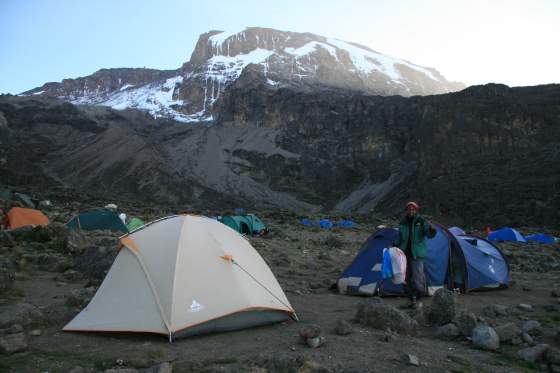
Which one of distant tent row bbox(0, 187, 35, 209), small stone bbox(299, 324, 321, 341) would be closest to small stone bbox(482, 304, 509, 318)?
small stone bbox(299, 324, 321, 341)

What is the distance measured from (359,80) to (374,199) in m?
115

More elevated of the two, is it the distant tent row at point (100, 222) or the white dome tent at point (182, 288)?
the white dome tent at point (182, 288)

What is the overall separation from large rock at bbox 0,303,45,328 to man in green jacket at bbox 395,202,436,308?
16.9 feet

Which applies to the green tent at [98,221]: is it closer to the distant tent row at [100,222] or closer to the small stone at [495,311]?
the distant tent row at [100,222]

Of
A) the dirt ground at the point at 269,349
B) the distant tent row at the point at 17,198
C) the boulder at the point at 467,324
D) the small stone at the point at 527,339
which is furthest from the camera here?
the distant tent row at the point at 17,198

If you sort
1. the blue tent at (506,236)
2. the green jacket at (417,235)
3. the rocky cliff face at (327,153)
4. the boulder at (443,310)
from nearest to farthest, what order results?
the boulder at (443,310) → the green jacket at (417,235) → the blue tent at (506,236) → the rocky cliff face at (327,153)

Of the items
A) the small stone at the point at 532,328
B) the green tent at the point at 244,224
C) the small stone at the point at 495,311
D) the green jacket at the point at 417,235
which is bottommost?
the green tent at the point at 244,224

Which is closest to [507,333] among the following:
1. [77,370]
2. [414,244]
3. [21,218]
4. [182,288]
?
[414,244]

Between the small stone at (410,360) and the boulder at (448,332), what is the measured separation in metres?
1.16

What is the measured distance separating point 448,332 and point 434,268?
10.1 feet

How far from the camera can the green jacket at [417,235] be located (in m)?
7.21

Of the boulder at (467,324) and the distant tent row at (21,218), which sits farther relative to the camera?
the distant tent row at (21,218)

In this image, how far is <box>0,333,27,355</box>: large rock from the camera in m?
4.77

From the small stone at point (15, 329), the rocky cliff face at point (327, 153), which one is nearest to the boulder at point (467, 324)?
the small stone at point (15, 329)
